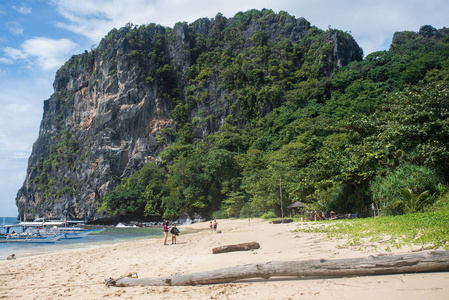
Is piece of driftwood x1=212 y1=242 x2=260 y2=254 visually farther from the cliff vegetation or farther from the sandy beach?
the cliff vegetation

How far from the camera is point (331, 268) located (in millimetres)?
5035

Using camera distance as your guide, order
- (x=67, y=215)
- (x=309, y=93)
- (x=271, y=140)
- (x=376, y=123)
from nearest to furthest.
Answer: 1. (x=376, y=123)
2. (x=271, y=140)
3. (x=309, y=93)
4. (x=67, y=215)

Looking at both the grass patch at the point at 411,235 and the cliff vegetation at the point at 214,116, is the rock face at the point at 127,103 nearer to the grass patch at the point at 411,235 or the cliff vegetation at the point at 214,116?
the cliff vegetation at the point at 214,116

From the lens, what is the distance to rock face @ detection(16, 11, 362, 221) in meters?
64.1

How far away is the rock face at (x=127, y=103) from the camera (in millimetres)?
64062

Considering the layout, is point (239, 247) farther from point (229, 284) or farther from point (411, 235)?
point (411, 235)

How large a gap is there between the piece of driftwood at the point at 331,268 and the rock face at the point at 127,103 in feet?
183

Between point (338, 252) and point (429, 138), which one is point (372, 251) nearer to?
point (338, 252)

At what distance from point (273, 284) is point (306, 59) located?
210 feet

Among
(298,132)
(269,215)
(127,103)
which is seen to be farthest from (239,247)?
(127,103)

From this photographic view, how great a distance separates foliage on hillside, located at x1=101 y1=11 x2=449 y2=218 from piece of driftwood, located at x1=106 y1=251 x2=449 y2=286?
385 inches

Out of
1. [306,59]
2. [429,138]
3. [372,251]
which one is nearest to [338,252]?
[372,251]

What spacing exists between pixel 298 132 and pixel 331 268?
41.9 meters

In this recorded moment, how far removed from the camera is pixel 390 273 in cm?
477
